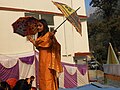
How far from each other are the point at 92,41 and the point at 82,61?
34.0 m

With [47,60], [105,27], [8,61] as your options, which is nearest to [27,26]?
[47,60]

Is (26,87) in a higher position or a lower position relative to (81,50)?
lower

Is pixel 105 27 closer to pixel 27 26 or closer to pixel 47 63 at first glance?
pixel 27 26

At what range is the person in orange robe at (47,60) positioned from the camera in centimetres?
576

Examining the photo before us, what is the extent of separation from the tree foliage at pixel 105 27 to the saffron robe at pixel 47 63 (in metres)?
33.6

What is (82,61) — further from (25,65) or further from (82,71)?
(25,65)

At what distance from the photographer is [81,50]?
1541cm

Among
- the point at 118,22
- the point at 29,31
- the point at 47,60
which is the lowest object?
the point at 47,60

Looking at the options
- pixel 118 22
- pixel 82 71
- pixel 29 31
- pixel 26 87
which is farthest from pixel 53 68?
pixel 118 22

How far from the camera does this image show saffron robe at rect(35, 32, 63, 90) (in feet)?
18.9

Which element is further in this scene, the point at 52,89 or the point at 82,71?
the point at 82,71

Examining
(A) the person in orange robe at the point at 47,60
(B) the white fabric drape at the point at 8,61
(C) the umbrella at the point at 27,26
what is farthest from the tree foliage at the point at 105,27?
(A) the person in orange robe at the point at 47,60

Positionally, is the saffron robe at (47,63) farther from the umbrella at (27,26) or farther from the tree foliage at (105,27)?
the tree foliage at (105,27)

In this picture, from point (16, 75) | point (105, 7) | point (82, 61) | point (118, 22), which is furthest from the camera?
point (105, 7)
